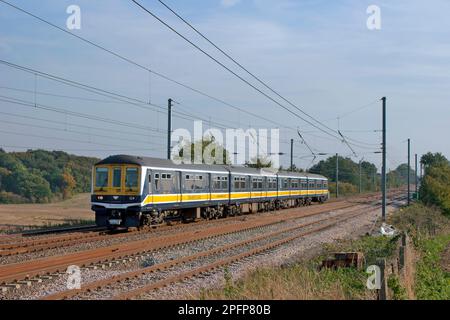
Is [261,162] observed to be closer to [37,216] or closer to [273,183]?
[273,183]

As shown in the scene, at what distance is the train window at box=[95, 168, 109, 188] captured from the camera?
22.6m

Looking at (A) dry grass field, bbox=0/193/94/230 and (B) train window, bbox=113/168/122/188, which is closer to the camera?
(B) train window, bbox=113/168/122/188

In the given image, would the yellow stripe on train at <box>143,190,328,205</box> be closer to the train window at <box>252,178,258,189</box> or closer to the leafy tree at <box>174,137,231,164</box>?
the train window at <box>252,178,258,189</box>

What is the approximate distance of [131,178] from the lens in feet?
72.1

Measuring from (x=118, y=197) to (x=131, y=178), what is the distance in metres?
0.86

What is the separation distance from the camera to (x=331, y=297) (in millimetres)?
8617

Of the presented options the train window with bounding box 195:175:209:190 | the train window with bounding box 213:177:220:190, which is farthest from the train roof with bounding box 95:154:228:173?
the train window with bounding box 213:177:220:190

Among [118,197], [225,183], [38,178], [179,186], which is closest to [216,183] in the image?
[225,183]

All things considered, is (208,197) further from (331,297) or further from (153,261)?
A: (331,297)

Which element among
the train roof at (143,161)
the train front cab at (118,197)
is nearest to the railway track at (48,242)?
the train front cab at (118,197)

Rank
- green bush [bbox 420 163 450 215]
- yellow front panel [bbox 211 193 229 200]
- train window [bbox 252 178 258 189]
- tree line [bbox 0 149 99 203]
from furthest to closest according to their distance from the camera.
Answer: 1. tree line [bbox 0 149 99 203]
2. green bush [bbox 420 163 450 215]
3. train window [bbox 252 178 258 189]
4. yellow front panel [bbox 211 193 229 200]

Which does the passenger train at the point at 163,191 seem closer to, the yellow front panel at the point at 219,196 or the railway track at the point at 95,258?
the yellow front panel at the point at 219,196
